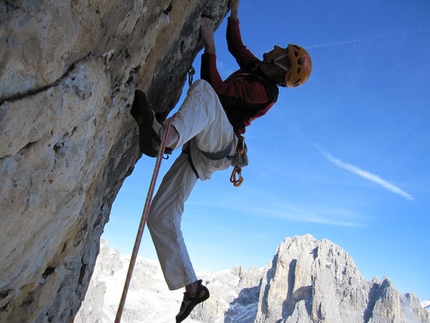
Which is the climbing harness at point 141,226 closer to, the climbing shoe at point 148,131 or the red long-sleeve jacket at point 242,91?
the climbing shoe at point 148,131

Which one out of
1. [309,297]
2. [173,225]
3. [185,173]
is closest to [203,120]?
[185,173]

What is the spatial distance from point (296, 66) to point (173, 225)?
110 inches

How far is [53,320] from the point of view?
16.1ft

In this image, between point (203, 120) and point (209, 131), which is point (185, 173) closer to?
point (209, 131)

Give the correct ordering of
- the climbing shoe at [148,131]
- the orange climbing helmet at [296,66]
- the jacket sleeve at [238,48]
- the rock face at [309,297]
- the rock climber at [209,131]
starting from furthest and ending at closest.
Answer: the rock face at [309,297]
the jacket sleeve at [238,48]
the orange climbing helmet at [296,66]
the rock climber at [209,131]
the climbing shoe at [148,131]

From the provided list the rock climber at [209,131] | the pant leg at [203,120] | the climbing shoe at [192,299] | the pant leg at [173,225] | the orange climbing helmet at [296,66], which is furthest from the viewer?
the orange climbing helmet at [296,66]

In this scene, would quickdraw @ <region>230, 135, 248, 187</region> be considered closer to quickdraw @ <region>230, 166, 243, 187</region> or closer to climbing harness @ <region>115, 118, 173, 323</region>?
quickdraw @ <region>230, 166, 243, 187</region>

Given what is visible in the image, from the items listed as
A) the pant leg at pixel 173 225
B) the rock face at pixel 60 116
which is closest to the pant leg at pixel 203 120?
the rock face at pixel 60 116

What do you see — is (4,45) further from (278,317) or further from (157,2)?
(278,317)

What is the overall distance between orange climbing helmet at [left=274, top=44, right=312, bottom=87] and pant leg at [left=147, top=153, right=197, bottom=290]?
6.29 feet

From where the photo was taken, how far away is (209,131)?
422 centimetres

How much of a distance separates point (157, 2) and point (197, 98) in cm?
117

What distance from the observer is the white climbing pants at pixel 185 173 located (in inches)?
147

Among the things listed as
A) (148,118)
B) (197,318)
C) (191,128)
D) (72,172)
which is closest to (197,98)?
(191,128)
